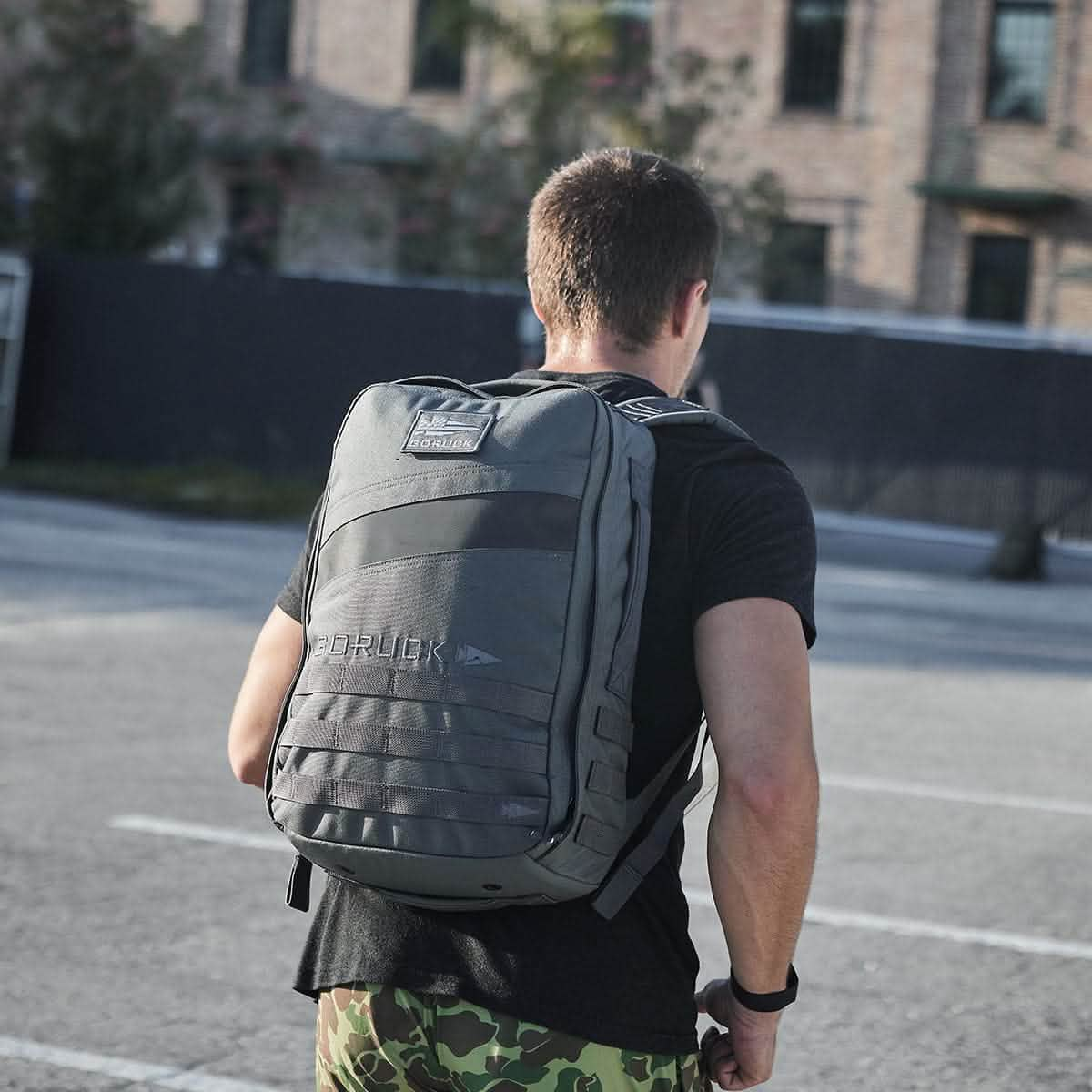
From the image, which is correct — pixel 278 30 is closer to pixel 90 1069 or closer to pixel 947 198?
pixel 947 198

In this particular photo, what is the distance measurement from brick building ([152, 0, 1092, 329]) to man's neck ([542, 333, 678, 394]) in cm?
2524

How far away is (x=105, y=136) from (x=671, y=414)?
22.5 meters

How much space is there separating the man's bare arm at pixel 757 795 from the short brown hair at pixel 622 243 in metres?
0.40

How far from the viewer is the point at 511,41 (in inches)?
915

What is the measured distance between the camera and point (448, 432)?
7.44ft

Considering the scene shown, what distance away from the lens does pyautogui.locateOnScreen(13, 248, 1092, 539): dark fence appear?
1762cm

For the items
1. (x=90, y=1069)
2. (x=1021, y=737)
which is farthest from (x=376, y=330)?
(x=90, y=1069)

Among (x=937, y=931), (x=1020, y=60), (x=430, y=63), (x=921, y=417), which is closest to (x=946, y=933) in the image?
(x=937, y=931)

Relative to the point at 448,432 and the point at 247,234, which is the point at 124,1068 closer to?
the point at 448,432

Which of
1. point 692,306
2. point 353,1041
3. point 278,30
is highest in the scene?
point 278,30

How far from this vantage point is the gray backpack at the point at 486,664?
2.17 metres

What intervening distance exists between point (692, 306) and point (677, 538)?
0.32 meters

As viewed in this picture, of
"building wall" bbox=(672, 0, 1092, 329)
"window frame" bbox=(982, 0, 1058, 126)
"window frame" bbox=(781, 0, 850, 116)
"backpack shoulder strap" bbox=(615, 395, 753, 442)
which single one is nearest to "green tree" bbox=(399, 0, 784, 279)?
"building wall" bbox=(672, 0, 1092, 329)

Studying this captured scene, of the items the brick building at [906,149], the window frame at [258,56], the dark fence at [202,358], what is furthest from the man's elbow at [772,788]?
the window frame at [258,56]
